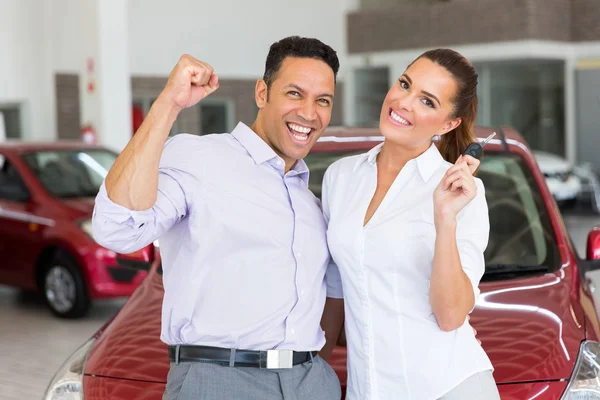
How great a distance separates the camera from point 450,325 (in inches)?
79.9

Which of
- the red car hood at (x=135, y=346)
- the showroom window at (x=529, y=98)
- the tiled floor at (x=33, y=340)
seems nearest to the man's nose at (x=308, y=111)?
the red car hood at (x=135, y=346)

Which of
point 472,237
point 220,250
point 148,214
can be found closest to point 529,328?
point 472,237

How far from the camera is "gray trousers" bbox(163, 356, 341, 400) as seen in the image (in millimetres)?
1999

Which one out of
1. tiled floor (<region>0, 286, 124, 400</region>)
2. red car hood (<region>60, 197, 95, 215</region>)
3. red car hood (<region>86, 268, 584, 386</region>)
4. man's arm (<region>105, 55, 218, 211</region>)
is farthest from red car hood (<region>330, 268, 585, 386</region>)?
red car hood (<region>60, 197, 95, 215</region>)

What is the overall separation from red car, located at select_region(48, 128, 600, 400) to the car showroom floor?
2547 millimetres

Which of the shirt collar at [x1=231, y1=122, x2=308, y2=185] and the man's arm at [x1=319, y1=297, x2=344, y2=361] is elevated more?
the shirt collar at [x1=231, y1=122, x2=308, y2=185]

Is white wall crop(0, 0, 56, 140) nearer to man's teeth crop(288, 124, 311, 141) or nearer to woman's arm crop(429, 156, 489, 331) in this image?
man's teeth crop(288, 124, 311, 141)

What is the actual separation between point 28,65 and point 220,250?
12931 mm

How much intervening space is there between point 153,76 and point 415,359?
47.5ft

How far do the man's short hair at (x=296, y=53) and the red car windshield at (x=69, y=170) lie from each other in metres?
5.43

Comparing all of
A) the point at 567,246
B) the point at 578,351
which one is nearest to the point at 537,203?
the point at 567,246

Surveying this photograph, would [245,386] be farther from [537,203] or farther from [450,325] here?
[537,203]

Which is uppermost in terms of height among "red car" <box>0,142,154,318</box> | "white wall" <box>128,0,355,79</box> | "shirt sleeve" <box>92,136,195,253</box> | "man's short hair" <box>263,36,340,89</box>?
"white wall" <box>128,0,355,79</box>

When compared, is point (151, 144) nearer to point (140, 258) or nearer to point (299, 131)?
point (299, 131)
